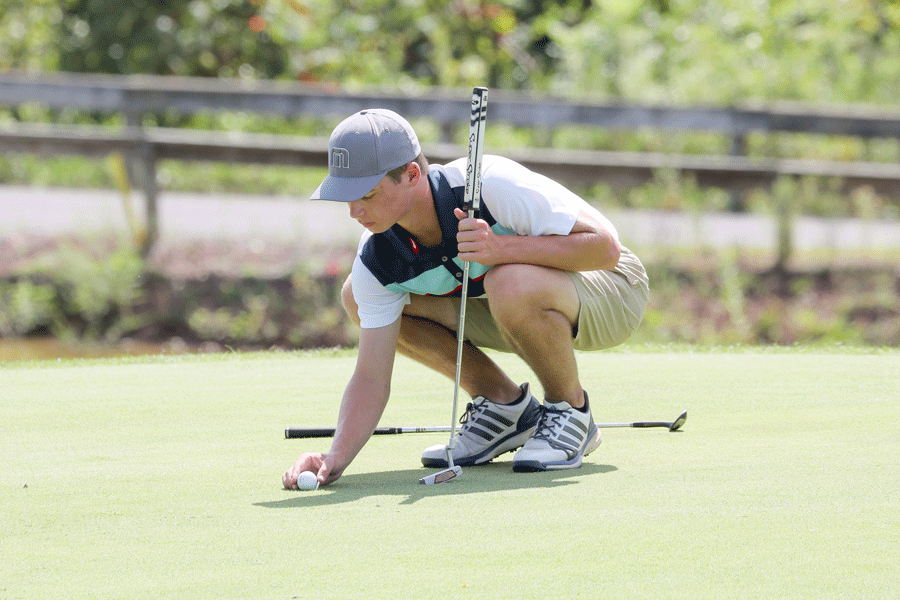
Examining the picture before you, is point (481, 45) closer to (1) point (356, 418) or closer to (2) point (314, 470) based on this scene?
(1) point (356, 418)

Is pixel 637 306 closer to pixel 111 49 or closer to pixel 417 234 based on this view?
pixel 417 234

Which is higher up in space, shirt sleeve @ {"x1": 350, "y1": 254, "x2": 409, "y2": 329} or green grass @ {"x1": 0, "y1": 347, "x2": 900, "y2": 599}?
shirt sleeve @ {"x1": 350, "y1": 254, "x2": 409, "y2": 329}

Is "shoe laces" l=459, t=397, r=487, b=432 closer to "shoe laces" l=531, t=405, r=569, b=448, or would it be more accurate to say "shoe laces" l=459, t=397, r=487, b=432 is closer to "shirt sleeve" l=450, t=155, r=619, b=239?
"shoe laces" l=531, t=405, r=569, b=448

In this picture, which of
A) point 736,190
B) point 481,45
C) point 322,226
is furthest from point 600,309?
point 481,45

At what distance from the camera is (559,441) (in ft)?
10.2

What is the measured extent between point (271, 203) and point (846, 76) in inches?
231

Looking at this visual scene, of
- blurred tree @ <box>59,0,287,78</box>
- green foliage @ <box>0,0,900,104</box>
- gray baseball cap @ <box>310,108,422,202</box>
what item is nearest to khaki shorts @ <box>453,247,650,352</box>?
gray baseball cap @ <box>310,108,422,202</box>

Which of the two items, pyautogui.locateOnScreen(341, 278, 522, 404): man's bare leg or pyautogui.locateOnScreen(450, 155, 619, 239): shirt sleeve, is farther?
pyautogui.locateOnScreen(341, 278, 522, 404): man's bare leg

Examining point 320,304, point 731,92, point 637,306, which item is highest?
point 731,92

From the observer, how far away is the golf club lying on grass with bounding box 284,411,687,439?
11.1 feet

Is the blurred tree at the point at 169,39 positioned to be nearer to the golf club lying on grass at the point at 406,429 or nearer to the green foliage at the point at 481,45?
the green foliage at the point at 481,45

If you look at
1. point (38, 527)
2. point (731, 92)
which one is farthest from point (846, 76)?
point (38, 527)

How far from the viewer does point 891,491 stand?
8.70ft

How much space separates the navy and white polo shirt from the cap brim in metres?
0.25
